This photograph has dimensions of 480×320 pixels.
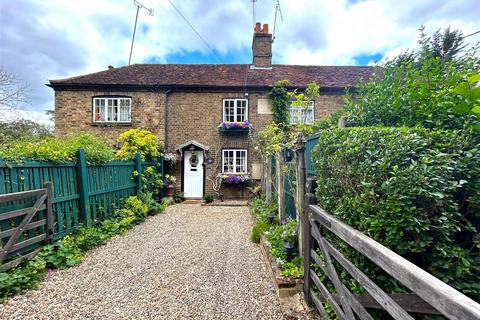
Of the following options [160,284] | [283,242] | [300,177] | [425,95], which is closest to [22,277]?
[160,284]

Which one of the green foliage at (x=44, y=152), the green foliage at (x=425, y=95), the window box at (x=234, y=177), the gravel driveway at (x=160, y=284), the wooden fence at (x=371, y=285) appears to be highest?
the green foliage at (x=425, y=95)

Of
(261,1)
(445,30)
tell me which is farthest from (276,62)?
(445,30)

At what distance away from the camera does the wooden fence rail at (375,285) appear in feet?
2.79

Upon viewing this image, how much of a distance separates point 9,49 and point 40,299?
32.9 ft

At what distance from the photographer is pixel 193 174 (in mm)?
10406

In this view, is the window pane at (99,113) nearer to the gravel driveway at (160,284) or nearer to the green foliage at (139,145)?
the green foliage at (139,145)

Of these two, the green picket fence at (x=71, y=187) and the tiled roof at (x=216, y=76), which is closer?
the green picket fence at (x=71, y=187)

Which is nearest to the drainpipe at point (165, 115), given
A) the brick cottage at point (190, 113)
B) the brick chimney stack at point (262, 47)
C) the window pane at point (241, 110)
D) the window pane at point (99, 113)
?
the brick cottage at point (190, 113)

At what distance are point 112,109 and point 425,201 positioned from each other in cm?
1171

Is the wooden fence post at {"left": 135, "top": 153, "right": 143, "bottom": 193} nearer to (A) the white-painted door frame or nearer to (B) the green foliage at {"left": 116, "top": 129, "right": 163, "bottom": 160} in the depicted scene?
(B) the green foliage at {"left": 116, "top": 129, "right": 163, "bottom": 160}

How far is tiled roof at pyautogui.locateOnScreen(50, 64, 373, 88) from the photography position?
1027cm

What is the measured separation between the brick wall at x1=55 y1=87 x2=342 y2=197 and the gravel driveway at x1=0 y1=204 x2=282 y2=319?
224 inches

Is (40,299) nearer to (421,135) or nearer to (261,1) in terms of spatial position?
(421,135)

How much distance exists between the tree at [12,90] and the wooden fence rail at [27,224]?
5.94 m
